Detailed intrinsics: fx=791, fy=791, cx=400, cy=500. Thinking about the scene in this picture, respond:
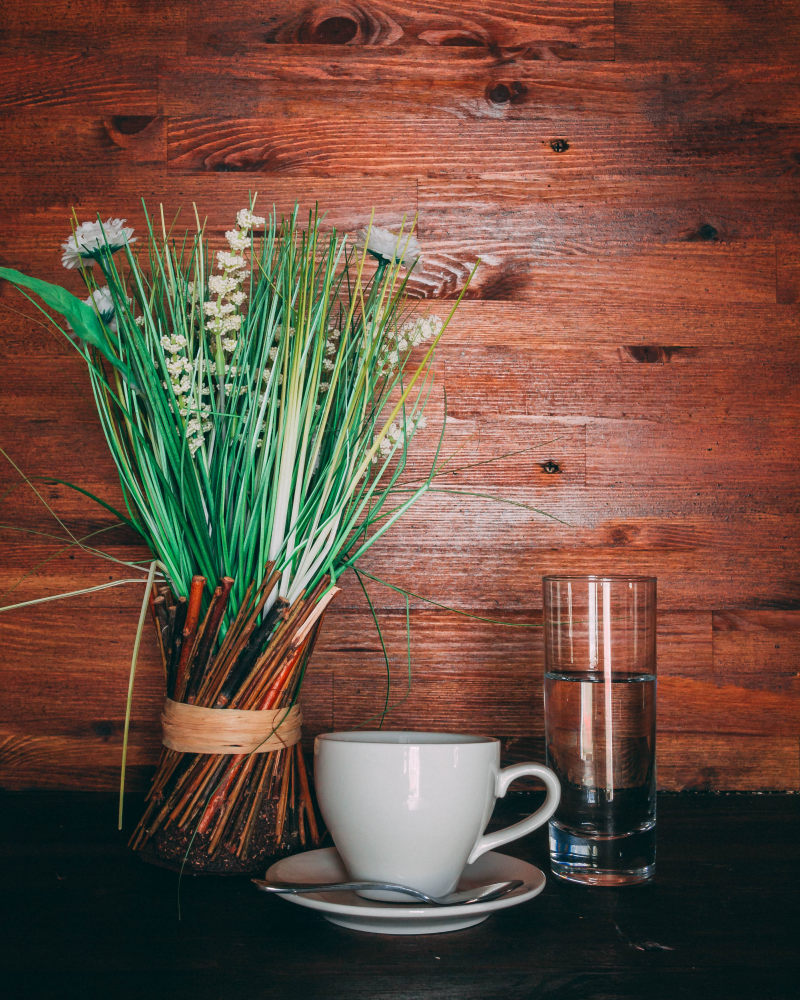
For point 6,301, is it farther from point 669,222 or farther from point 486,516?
point 669,222

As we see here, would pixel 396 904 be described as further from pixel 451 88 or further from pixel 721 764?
pixel 451 88

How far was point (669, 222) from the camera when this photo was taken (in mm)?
994

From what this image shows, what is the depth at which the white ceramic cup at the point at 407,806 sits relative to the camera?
59cm

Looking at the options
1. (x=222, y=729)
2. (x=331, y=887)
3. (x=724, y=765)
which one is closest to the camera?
(x=331, y=887)

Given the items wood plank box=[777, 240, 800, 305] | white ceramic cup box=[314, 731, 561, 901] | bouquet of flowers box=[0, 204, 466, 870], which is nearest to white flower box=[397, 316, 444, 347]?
bouquet of flowers box=[0, 204, 466, 870]

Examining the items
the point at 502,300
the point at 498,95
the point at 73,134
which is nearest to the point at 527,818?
the point at 502,300

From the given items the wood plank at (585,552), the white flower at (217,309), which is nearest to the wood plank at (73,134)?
the white flower at (217,309)

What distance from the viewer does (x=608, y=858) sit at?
680mm

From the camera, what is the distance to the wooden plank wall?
3.13ft

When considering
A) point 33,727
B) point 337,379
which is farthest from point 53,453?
point 337,379

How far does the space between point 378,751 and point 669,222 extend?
0.76 metres

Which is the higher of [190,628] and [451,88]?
[451,88]

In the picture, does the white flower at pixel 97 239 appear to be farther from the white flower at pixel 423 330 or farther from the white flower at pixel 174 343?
the white flower at pixel 423 330

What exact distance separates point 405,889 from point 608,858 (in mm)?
201
